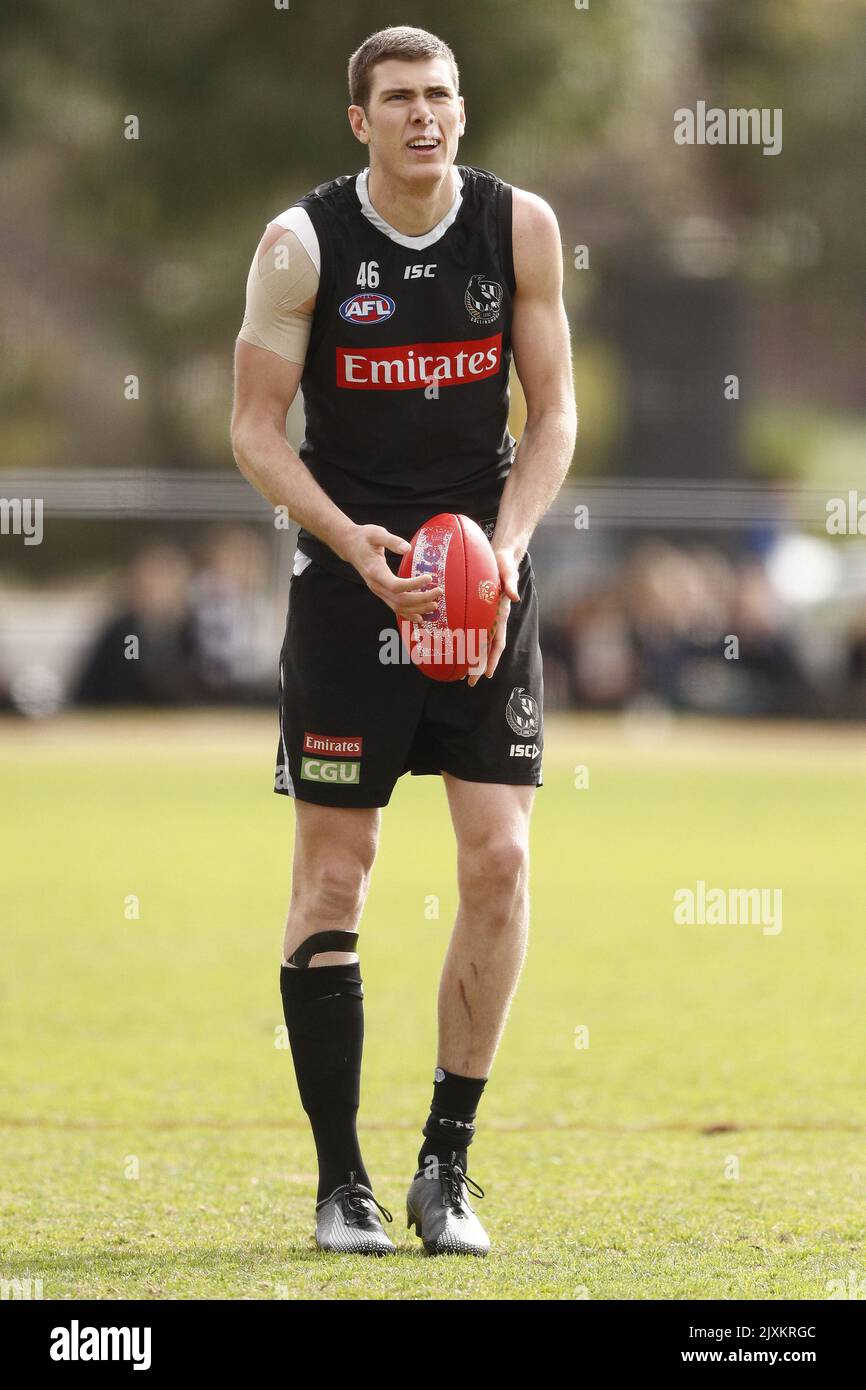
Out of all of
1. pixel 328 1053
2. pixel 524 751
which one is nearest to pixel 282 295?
pixel 524 751

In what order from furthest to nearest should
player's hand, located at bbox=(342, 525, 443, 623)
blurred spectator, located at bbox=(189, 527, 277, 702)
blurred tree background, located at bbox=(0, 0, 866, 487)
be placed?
blurred tree background, located at bbox=(0, 0, 866, 487) < blurred spectator, located at bbox=(189, 527, 277, 702) < player's hand, located at bbox=(342, 525, 443, 623)

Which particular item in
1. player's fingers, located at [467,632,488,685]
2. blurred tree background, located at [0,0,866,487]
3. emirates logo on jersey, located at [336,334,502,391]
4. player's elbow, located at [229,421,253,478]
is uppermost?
blurred tree background, located at [0,0,866,487]

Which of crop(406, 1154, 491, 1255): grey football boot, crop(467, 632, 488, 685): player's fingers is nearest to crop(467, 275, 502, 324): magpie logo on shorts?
crop(467, 632, 488, 685): player's fingers

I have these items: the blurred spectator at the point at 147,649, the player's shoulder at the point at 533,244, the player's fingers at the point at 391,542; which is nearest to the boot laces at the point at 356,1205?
the player's fingers at the point at 391,542

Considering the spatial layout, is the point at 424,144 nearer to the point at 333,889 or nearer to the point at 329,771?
the point at 329,771

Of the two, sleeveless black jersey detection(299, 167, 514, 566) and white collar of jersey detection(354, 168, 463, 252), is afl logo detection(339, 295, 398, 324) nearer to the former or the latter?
sleeveless black jersey detection(299, 167, 514, 566)

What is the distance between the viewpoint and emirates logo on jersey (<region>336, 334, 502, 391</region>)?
4336mm

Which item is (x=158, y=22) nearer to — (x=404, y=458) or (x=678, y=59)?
(x=678, y=59)

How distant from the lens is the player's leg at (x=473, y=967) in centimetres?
435

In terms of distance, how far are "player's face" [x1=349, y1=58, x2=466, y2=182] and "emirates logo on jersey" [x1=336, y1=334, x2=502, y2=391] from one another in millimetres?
352

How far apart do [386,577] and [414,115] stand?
953 mm

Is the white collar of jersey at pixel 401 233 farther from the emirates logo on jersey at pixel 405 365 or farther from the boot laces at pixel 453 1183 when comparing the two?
the boot laces at pixel 453 1183
